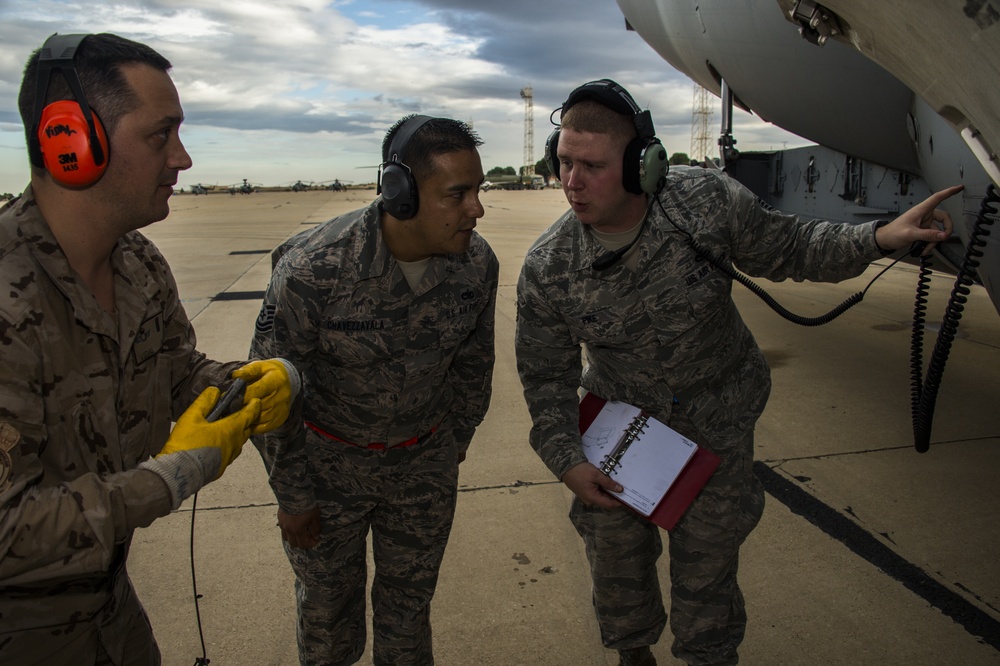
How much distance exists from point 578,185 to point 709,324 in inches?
24.6

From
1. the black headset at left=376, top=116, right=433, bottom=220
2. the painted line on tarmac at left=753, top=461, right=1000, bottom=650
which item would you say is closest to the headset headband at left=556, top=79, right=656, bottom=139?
the black headset at left=376, top=116, right=433, bottom=220

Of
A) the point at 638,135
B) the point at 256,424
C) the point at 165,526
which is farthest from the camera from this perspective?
the point at 165,526

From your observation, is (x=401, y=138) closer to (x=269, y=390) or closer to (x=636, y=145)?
(x=636, y=145)

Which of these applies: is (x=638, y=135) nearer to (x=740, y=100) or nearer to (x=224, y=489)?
(x=224, y=489)

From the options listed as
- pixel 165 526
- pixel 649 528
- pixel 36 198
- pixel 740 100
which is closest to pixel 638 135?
pixel 649 528

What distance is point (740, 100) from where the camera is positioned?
5.83 meters

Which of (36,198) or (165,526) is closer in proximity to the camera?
(36,198)

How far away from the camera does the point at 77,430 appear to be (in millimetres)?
1511

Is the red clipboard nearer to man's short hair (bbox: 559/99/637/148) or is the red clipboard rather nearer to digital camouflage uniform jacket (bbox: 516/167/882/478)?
digital camouflage uniform jacket (bbox: 516/167/882/478)

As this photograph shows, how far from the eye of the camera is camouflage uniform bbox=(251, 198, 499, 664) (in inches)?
85.4

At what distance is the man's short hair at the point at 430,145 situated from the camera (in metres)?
2.14

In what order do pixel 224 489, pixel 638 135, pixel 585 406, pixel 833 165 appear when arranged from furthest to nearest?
1. pixel 833 165
2. pixel 224 489
3. pixel 585 406
4. pixel 638 135

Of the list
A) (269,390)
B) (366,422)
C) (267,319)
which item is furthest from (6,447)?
(366,422)

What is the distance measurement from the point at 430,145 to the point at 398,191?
0.59 feet
